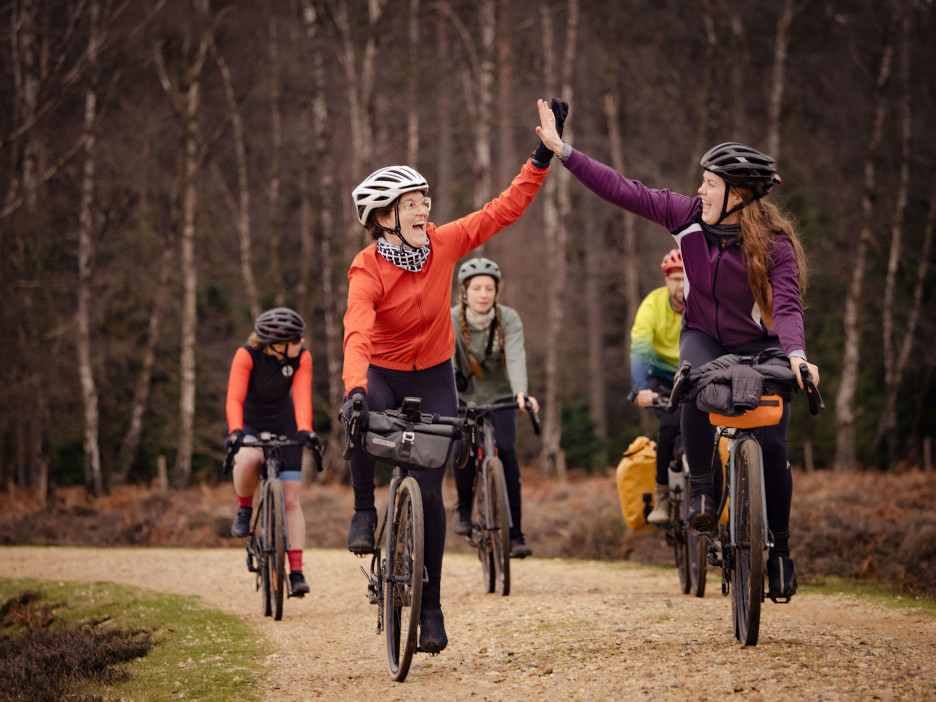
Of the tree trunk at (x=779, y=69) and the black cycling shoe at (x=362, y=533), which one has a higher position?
the tree trunk at (x=779, y=69)

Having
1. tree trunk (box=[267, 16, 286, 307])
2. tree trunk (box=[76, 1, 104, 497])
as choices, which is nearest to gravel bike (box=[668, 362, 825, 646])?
tree trunk (box=[76, 1, 104, 497])

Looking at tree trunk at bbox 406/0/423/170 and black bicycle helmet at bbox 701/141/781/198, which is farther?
tree trunk at bbox 406/0/423/170

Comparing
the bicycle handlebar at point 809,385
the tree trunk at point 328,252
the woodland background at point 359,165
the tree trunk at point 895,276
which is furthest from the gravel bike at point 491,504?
the tree trunk at point 895,276

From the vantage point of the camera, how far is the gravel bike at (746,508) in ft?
16.9

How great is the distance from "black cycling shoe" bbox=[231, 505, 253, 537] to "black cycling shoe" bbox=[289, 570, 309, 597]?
660mm

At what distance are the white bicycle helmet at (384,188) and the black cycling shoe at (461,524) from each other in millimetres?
3765

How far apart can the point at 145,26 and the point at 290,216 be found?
12671mm

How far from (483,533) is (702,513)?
2951 millimetres

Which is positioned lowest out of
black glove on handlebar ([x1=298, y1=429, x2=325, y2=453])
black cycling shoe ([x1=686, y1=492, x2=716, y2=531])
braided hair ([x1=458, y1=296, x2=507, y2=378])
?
black cycling shoe ([x1=686, y1=492, x2=716, y2=531])

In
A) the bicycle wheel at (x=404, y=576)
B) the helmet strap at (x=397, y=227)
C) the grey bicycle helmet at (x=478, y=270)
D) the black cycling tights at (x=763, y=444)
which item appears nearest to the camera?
the bicycle wheel at (x=404, y=576)

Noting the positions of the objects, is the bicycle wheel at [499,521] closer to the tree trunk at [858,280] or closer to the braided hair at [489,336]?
the braided hair at [489,336]

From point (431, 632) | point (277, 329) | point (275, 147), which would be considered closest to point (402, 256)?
point (431, 632)

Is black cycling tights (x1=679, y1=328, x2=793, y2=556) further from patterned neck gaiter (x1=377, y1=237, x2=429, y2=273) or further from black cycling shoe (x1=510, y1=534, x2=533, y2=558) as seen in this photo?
black cycling shoe (x1=510, y1=534, x2=533, y2=558)

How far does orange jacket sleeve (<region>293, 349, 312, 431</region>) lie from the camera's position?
8141 millimetres
